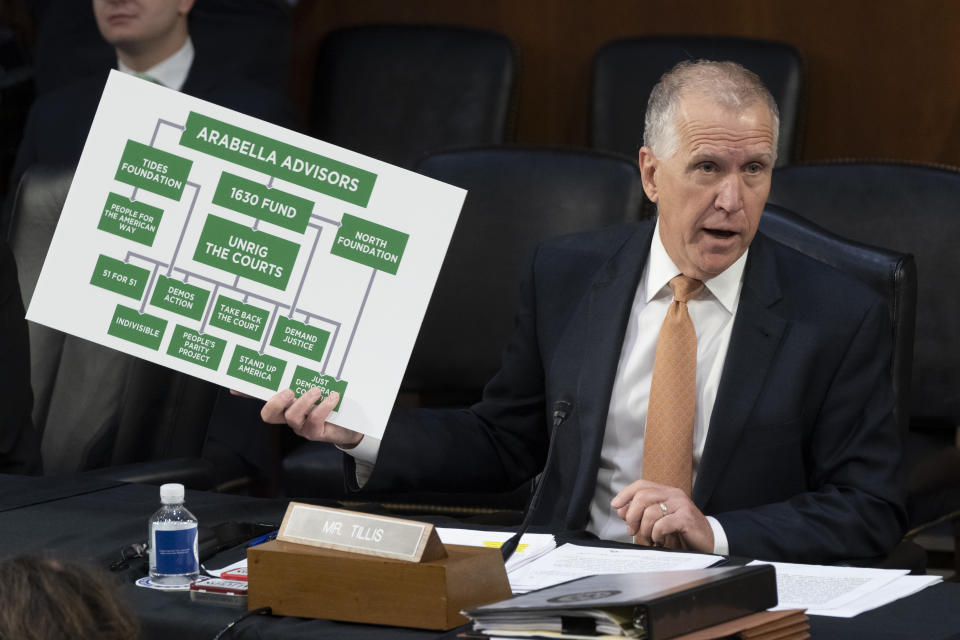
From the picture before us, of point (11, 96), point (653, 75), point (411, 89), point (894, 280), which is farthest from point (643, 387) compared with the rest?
point (11, 96)

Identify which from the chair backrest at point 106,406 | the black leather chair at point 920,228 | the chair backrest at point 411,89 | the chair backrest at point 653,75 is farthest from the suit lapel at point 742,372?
the chair backrest at point 411,89

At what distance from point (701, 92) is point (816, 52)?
2242 millimetres

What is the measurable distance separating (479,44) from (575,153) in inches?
37.2

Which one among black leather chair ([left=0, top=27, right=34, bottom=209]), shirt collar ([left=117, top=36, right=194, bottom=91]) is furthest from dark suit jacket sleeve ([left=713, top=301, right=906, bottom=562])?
black leather chair ([left=0, top=27, right=34, bottom=209])

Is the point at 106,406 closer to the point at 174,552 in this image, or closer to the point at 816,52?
the point at 174,552

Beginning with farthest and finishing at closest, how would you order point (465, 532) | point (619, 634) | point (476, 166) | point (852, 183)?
point (476, 166) < point (852, 183) < point (465, 532) < point (619, 634)

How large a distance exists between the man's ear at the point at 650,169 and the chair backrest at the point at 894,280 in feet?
1.02

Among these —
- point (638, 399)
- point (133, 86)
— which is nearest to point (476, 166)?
point (638, 399)

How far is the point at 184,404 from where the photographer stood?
8.98ft

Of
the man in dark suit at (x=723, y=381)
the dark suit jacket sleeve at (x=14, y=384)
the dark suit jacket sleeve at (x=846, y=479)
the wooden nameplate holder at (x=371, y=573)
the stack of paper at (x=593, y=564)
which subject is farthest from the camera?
the dark suit jacket sleeve at (x=14, y=384)

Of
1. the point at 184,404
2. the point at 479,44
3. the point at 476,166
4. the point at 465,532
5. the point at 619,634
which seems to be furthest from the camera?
the point at 479,44

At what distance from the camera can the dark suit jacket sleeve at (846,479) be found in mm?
1960

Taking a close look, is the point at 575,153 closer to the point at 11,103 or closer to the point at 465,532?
the point at 465,532

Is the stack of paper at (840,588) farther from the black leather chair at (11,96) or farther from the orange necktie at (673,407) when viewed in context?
the black leather chair at (11,96)
